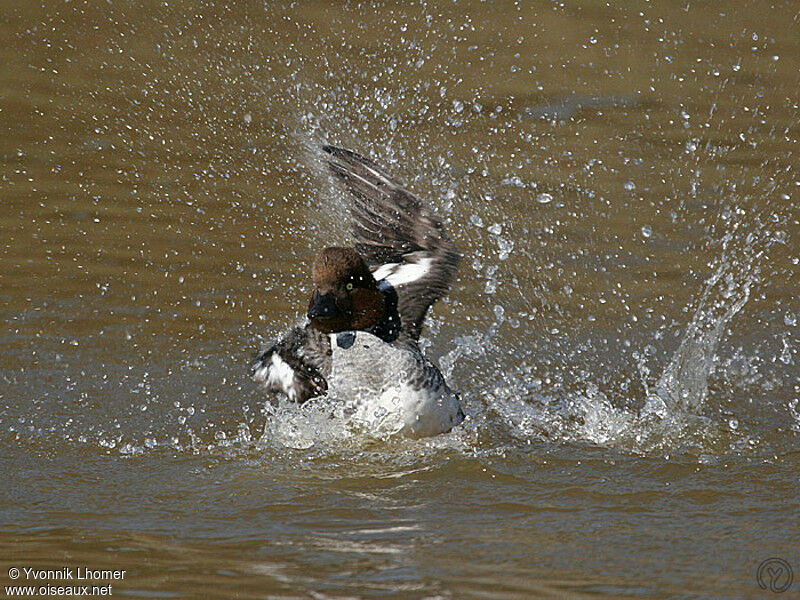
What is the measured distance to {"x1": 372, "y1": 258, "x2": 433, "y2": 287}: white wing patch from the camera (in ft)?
20.3

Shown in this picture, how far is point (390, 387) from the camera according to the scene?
5652 millimetres

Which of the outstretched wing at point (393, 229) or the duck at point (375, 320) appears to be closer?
the duck at point (375, 320)

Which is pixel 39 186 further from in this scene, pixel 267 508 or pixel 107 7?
pixel 267 508

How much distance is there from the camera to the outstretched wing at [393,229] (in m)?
6.29

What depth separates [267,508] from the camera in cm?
489

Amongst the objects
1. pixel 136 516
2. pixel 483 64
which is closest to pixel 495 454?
pixel 136 516

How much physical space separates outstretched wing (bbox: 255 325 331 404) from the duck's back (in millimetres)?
97

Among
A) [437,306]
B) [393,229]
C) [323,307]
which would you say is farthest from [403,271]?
[437,306]

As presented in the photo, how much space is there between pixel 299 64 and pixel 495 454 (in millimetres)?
6926

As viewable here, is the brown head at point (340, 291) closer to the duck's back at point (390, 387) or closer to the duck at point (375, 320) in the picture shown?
the duck at point (375, 320)

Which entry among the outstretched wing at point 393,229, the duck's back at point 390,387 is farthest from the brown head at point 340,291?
the outstretched wing at point 393,229

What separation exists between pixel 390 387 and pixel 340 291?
0.55 meters

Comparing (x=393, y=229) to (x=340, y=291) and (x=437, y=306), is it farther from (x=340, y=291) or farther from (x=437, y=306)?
(x=437, y=306)

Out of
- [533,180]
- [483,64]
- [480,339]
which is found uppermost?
[483,64]
